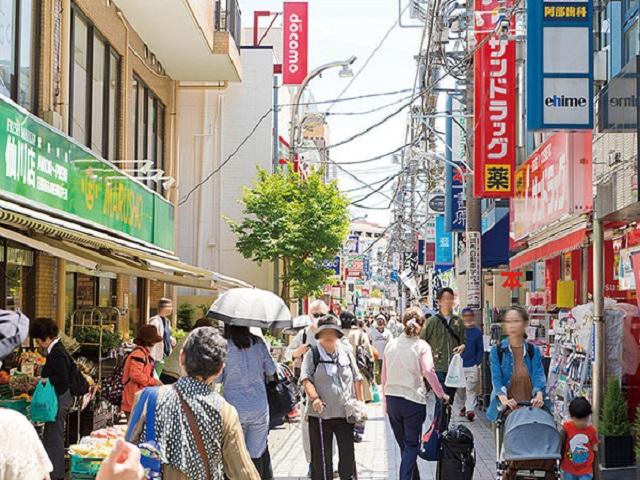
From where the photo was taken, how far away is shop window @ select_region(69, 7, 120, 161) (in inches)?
664

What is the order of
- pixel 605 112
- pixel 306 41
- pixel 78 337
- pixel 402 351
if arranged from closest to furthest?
pixel 402 351
pixel 605 112
pixel 78 337
pixel 306 41

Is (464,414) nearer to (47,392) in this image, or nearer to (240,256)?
(47,392)

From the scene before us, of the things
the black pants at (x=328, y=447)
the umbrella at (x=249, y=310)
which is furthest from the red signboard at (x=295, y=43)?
the umbrella at (x=249, y=310)

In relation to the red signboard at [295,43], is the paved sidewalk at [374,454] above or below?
below

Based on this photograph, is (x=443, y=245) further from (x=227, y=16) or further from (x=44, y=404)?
(x=44, y=404)

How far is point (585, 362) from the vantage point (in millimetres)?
11508

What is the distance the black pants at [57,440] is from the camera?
1027 centimetres

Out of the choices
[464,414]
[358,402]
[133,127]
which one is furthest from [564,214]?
[133,127]

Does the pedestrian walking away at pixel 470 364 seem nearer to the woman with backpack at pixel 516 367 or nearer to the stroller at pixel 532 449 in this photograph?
the woman with backpack at pixel 516 367

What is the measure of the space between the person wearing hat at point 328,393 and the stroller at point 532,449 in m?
1.78

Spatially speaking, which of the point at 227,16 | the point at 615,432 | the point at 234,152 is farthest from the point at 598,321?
the point at 234,152

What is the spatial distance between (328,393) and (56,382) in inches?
117

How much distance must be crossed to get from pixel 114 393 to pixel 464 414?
7261 mm

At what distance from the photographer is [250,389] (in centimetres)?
811
